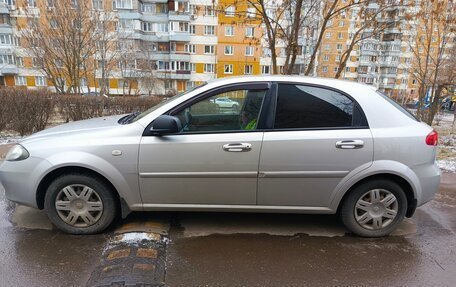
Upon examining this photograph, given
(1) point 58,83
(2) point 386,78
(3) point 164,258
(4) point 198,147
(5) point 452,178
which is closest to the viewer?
(3) point 164,258

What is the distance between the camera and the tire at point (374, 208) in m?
3.16

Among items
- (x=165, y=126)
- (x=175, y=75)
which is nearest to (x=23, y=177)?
(x=165, y=126)

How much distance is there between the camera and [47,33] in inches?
587

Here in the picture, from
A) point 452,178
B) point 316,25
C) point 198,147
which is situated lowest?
point 452,178

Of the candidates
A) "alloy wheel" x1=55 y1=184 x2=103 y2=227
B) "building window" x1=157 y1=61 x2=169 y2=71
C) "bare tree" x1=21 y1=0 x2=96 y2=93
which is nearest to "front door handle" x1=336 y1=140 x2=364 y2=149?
"alloy wheel" x1=55 y1=184 x2=103 y2=227

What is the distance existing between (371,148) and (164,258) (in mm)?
2270

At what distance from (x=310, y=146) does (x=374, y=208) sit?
101 cm

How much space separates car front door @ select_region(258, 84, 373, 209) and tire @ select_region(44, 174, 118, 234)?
63.5 inches

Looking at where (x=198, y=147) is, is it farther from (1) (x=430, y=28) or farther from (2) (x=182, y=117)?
(1) (x=430, y=28)

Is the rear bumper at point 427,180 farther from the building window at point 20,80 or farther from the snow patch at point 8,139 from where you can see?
the building window at point 20,80

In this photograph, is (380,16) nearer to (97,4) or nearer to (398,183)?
(398,183)

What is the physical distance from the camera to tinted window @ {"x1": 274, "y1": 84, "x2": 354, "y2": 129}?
3.09 meters

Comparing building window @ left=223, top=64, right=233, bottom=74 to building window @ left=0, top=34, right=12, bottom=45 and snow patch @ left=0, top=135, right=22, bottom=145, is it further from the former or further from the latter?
snow patch @ left=0, top=135, right=22, bottom=145

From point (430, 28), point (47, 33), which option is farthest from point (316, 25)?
point (47, 33)
